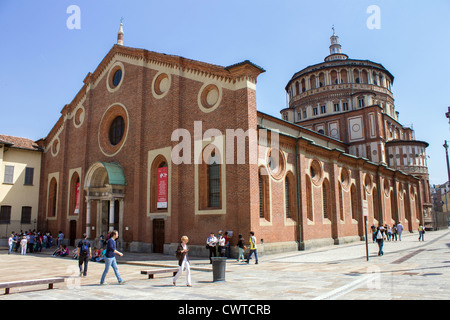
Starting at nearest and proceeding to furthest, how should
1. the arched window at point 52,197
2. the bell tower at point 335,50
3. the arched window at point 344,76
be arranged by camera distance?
the arched window at point 52,197, the arched window at point 344,76, the bell tower at point 335,50

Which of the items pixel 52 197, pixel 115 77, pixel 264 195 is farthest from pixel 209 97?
pixel 52 197

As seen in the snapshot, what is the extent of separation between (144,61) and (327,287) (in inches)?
842

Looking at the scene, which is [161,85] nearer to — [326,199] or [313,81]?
[326,199]

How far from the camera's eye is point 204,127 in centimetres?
2183

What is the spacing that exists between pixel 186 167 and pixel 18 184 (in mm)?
20501

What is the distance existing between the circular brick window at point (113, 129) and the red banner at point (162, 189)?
5207mm

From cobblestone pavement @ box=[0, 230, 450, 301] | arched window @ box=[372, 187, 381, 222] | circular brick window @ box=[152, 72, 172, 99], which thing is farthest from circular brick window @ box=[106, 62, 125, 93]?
arched window @ box=[372, 187, 381, 222]

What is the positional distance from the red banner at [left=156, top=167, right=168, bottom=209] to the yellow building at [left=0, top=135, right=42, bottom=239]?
1753cm

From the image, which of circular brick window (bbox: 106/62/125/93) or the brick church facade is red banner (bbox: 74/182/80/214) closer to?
the brick church facade

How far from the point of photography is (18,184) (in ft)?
110

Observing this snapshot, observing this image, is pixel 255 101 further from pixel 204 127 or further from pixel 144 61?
pixel 144 61

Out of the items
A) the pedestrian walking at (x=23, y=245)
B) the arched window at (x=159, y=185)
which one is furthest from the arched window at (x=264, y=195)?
the pedestrian walking at (x=23, y=245)

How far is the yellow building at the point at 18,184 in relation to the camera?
3244 centimetres

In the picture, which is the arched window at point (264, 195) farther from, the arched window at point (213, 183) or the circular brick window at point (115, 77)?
the circular brick window at point (115, 77)
